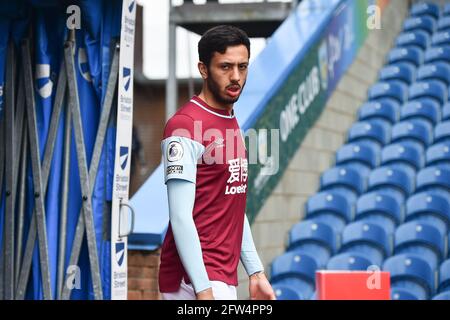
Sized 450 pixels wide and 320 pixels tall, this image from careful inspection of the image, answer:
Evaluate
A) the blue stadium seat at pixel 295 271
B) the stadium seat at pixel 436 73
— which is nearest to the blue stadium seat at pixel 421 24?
the stadium seat at pixel 436 73

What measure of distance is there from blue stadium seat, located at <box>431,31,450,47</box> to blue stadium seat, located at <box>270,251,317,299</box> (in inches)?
221

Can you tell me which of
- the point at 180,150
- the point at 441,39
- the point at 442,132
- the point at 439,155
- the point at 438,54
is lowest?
the point at 180,150

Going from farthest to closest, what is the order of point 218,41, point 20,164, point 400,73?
point 400,73 < point 20,164 < point 218,41

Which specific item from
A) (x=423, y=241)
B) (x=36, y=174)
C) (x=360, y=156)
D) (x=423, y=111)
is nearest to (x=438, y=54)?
(x=423, y=111)

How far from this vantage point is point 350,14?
36.7 ft

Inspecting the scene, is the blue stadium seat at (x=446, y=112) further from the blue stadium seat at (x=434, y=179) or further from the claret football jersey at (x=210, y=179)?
the claret football jersey at (x=210, y=179)

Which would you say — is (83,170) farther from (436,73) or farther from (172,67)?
(172,67)

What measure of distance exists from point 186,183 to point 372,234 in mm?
5313

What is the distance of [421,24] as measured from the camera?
1333cm

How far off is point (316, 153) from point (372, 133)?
2.57 ft

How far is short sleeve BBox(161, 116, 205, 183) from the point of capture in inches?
106

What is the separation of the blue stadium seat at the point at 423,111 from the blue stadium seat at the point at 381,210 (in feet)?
6.50
